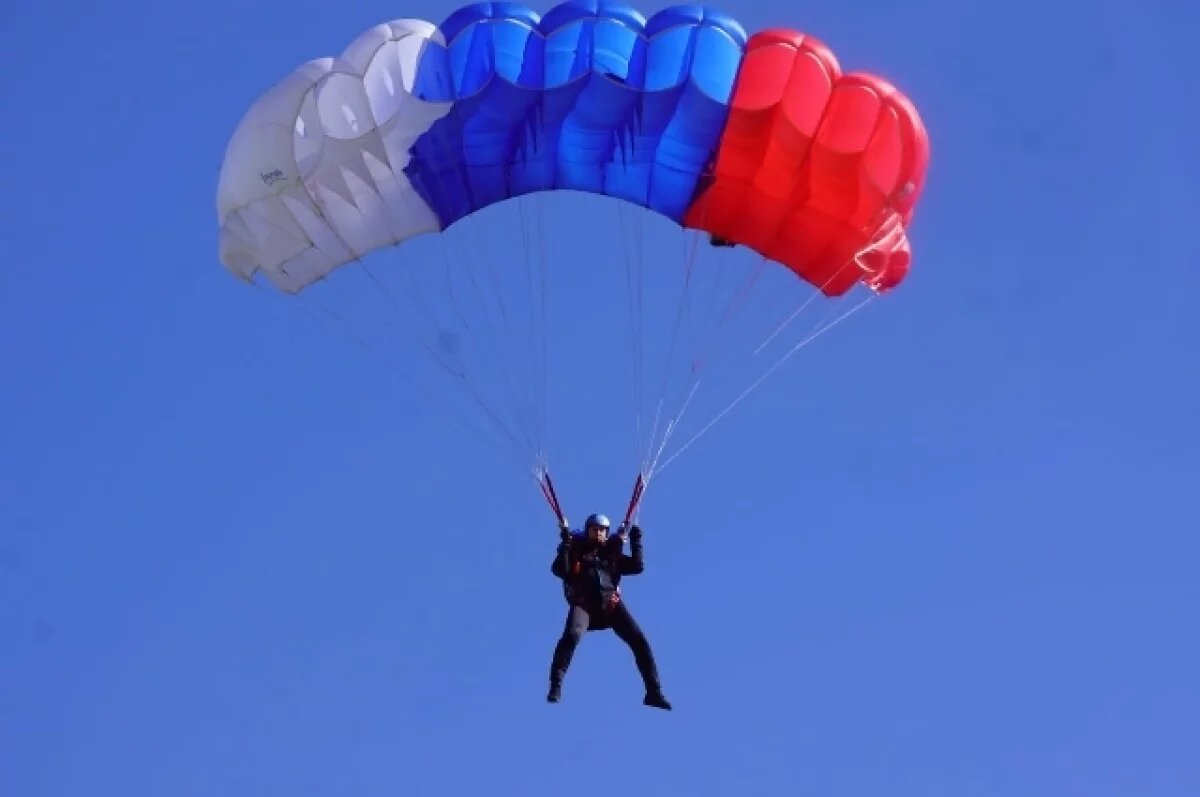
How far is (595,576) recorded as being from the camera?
839 inches

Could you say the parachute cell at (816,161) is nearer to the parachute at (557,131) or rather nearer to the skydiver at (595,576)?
the parachute at (557,131)

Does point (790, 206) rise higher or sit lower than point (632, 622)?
higher

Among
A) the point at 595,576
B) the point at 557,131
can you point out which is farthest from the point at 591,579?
the point at 557,131

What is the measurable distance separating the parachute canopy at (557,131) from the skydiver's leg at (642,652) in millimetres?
3292

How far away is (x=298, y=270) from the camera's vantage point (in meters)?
22.7

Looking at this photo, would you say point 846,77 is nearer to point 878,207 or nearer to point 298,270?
point 878,207

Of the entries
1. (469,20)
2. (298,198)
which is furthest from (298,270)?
(469,20)

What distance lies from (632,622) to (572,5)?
4.43m

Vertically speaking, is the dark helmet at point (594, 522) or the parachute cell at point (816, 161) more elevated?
the parachute cell at point (816, 161)

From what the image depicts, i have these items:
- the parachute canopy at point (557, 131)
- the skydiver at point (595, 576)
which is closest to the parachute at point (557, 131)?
the parachute canopy at point (557, 131)

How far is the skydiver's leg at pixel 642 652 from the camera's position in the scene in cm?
2147

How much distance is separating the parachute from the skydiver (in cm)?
278

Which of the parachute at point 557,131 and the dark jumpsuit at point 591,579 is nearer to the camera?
the dark jumpsuit at point 591,579

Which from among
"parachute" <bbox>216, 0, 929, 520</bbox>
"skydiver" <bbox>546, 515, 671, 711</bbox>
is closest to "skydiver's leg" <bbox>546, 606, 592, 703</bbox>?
"skydiver" <bbox>546, 515, 671, 711</bbox>
